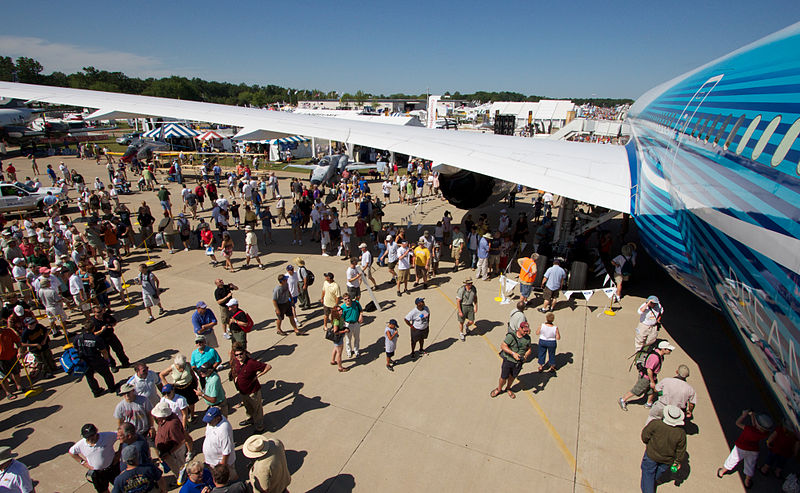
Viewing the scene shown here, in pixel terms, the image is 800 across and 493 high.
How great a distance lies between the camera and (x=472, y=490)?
4.94m

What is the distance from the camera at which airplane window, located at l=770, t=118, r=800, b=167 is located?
3.28 meters

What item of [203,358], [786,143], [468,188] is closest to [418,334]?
[203,358]

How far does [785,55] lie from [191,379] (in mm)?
8518

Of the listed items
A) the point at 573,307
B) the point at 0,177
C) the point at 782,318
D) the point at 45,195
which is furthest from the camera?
the point at 0,177

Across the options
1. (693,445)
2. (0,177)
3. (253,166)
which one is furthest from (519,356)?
(0,177)

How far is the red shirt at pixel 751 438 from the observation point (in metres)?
4.68

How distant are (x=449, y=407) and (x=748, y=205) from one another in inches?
190

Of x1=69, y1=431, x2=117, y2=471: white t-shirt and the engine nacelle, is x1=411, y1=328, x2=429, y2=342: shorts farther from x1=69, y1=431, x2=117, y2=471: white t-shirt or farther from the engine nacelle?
the engine nacelle

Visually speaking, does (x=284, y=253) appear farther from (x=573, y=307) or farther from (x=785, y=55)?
(x=785, y=55)

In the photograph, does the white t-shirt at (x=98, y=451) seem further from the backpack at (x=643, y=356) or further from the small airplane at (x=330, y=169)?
the small airplane at (x=330, y=169)

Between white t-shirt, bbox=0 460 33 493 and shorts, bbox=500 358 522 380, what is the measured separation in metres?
6.22

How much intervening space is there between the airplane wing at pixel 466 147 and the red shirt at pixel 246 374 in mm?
6866

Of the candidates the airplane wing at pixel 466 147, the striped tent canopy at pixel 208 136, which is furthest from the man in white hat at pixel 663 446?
the striped tent canopy at pixel 208 136

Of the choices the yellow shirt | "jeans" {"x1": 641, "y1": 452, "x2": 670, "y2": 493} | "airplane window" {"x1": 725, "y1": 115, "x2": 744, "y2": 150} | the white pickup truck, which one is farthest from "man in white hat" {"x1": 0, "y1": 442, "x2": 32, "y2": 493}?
the white pickup truck
